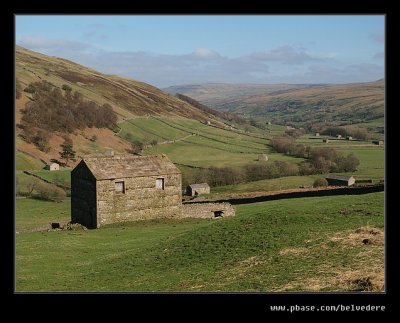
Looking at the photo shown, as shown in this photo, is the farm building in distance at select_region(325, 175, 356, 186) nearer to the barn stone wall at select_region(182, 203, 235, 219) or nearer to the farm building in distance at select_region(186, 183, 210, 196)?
the farm building in distance at select_region(186, 183, 210, 196)

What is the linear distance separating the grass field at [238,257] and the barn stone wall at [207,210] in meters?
13.7

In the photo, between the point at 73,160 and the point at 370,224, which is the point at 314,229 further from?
the point at 73,160

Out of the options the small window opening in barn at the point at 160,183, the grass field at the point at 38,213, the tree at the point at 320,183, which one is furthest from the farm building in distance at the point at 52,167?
the tree at the point at 320,183

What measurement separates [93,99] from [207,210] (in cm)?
10127

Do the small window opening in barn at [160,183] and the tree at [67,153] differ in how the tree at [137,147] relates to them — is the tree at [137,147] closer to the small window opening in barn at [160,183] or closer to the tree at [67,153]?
the tree at [67,153]

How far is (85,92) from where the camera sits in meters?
146

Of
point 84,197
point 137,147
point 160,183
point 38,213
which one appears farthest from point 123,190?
point 137,147

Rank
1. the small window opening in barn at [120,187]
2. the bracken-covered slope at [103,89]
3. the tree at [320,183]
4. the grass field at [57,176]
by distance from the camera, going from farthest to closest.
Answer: the bracken-covered slope at [103,89]
the grass field at [57,176]
the tree at [320,183]
the small window opening in barn at [120,187]

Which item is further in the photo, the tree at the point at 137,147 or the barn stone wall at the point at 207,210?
the tree at the point at 137,147

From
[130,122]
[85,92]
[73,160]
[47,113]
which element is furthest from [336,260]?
[85,92]

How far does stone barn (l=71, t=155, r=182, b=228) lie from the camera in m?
44.3

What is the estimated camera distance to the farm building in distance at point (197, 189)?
71688 millimetres
